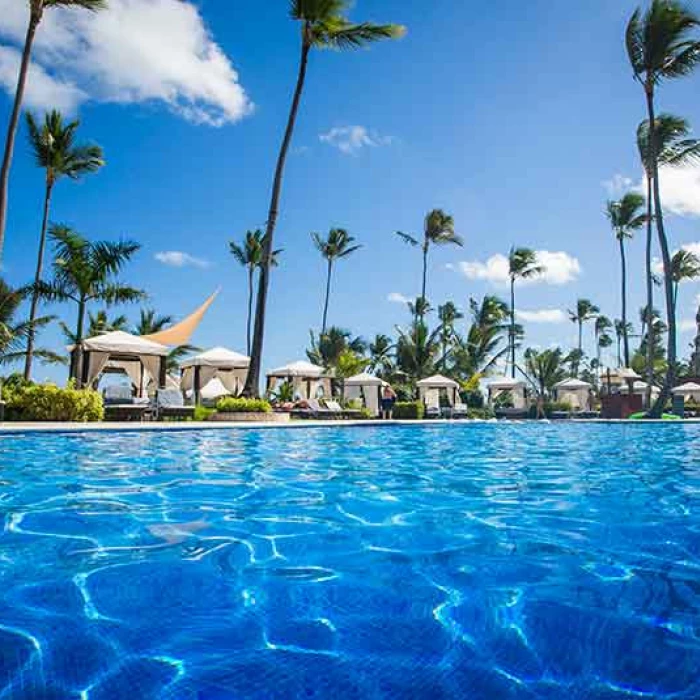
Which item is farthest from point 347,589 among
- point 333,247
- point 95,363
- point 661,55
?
point 333,247

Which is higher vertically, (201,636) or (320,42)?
(320,42)

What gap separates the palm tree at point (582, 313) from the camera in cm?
5547

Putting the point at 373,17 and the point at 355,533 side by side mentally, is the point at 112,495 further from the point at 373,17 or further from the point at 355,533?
the point at 373,17

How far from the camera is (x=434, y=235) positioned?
116 ft

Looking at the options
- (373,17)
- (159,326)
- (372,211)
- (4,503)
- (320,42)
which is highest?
(373,17)

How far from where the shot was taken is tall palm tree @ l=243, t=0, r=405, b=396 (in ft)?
54.9

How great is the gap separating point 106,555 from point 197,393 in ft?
57.9

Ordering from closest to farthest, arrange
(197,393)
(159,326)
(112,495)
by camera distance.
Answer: (112,495)
(197,393)
(159,326)

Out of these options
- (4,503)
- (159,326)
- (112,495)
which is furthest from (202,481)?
(159,326)

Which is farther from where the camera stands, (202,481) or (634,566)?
(202,481)

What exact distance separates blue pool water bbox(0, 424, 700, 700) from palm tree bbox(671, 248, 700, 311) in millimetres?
32619

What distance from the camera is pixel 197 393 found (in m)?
20.2

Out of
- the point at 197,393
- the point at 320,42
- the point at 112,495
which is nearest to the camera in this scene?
the point at 112,495

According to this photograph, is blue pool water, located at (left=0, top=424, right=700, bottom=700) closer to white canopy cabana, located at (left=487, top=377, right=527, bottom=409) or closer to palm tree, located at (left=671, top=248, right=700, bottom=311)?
white canopy cabana, located at (left=487, top=377, right=527, bottom=409)
